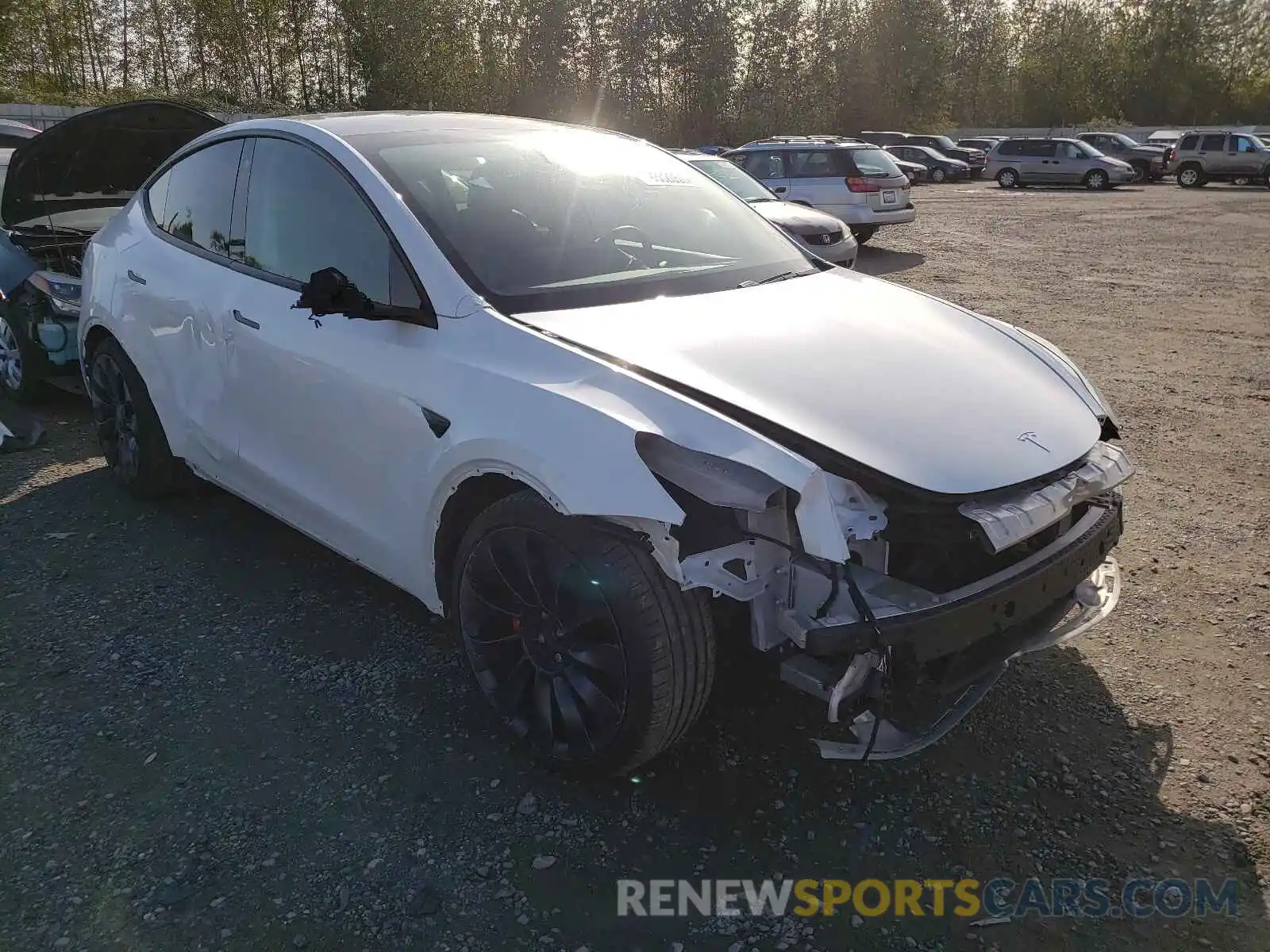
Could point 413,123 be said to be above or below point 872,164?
below

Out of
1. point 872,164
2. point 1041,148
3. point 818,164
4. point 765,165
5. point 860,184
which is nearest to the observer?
point 860,184

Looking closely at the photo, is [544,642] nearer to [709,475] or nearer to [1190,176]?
[709,475]

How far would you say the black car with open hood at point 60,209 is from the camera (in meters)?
5.82

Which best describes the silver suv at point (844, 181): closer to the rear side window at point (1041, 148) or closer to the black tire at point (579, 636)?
the black tire at point (579, 636)

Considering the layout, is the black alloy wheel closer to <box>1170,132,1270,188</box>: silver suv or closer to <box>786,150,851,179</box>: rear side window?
<box>786,150,851,179</box>: rear side window

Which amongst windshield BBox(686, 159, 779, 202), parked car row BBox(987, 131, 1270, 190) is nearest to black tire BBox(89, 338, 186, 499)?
windshield BBox(686, 159, 779, 202)

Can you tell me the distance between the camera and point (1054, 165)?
3073 cm

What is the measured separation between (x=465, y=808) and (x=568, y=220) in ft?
6.31

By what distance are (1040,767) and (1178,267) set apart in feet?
39.8

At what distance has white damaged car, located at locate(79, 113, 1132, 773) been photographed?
2309 millimetres

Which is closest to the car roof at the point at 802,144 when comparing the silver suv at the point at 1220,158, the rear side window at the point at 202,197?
the rear side window at the point at 202,197

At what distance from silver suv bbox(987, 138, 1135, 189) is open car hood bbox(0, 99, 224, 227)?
30.4 meters

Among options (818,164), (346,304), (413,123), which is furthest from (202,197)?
(818,164)

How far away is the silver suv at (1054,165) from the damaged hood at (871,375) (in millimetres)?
31067
